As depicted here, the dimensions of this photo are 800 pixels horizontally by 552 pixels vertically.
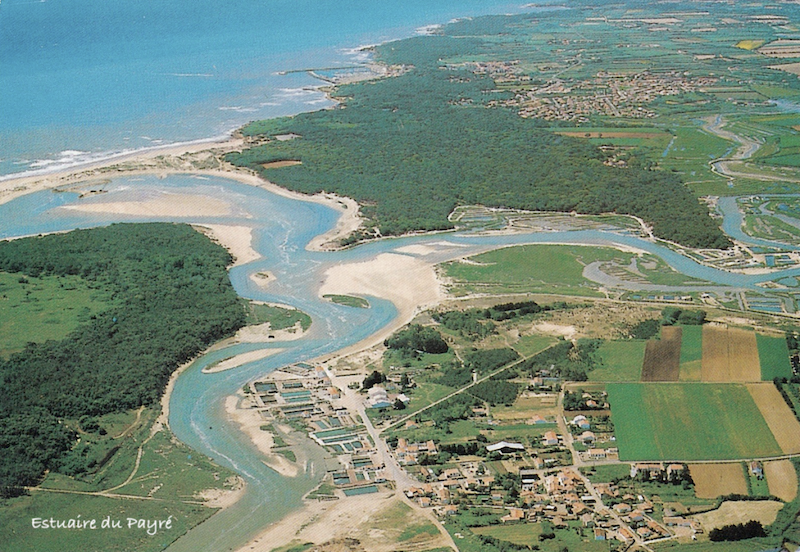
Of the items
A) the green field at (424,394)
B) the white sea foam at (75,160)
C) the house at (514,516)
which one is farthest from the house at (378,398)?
the white sea foam at (75,160)

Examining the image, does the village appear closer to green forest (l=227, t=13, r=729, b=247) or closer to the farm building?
the farm building

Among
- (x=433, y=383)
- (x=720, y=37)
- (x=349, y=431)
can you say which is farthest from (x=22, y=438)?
(x=720, y=37)

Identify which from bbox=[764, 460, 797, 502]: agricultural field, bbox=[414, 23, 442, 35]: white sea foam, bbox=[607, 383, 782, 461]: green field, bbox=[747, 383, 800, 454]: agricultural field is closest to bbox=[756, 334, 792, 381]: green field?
bbox=[747, 383, 800, 454]: agricultural field

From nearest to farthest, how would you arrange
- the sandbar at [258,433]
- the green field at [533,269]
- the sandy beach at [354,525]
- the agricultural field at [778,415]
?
the sandy beach at [354,525] < the sandbar at [258,433] < the agricultural field at [778,415] < the green field at [533,269]

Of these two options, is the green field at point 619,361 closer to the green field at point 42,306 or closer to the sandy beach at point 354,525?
the sandy beach at point 354,525

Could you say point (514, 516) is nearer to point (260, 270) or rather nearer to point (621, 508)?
point (621, 508)
